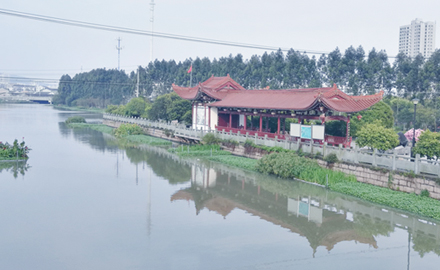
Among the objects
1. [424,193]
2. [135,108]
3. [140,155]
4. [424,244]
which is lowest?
[424,244]

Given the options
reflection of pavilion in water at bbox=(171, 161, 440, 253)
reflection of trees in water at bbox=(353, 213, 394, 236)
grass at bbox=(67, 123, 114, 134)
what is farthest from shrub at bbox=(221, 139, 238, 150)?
grass at bbox=(67, 123, 114, 134)

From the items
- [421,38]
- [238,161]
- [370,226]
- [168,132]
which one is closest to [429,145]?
[370,226]

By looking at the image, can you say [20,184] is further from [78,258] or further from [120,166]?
[78,258]

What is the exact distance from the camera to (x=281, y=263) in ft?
38.8

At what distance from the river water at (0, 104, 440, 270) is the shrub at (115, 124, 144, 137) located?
780 inches

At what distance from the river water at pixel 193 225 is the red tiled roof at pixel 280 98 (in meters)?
5.23

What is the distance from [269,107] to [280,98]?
178 centimetres

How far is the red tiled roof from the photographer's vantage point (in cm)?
2366

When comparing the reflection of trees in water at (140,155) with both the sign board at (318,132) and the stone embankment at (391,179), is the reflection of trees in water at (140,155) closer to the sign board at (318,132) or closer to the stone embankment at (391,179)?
the sign board at (318,132)

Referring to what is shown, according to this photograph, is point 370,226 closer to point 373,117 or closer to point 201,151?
point 373,117

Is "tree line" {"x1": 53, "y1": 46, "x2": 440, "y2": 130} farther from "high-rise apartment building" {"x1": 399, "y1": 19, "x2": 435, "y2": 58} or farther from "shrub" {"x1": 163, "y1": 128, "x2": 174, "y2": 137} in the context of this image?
"high-rise apartment building" {"x1": 399, "y1": 19, "x2": 435, "y2": 58}

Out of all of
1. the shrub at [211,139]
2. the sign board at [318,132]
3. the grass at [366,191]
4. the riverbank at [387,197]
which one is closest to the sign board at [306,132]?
the sign board at [318,132]

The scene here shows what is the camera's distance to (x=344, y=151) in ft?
68.9

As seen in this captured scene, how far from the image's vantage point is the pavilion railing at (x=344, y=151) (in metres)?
17.6
